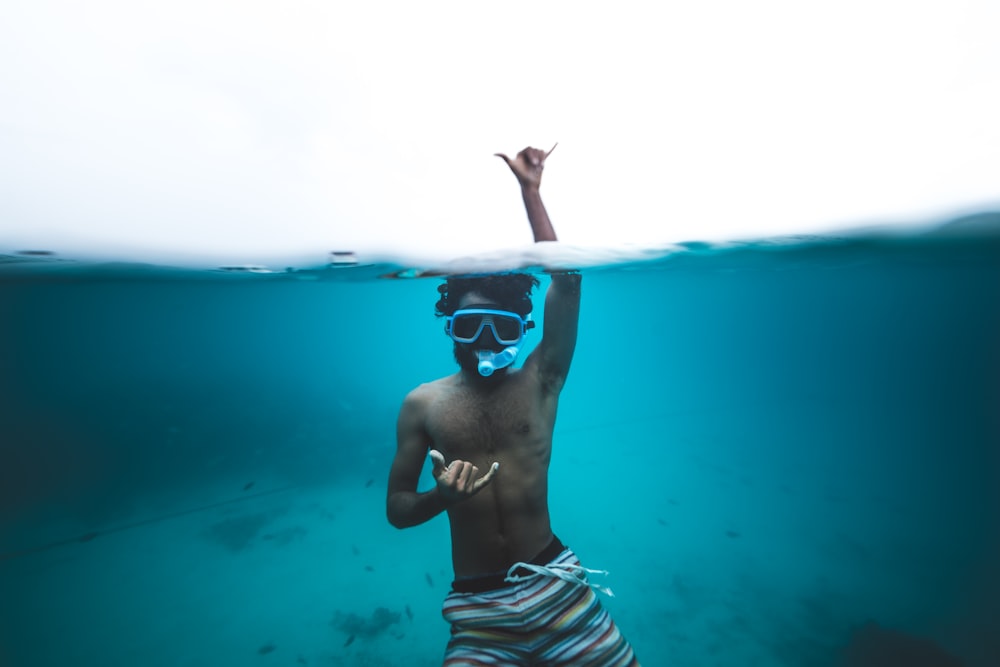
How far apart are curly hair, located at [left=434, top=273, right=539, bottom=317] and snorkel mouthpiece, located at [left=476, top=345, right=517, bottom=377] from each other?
413 millimetres

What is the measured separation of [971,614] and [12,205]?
1668 centimetres

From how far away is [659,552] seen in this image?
9.30 m

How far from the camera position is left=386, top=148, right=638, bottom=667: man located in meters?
3.05

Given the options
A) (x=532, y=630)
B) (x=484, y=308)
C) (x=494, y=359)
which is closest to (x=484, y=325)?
(x=484, y=308)

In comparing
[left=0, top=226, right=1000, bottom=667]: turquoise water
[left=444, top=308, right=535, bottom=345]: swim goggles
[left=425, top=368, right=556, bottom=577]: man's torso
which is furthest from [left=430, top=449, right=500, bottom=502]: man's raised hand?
[left=0, top=226, right=1000, bottom=667]: turquoise water

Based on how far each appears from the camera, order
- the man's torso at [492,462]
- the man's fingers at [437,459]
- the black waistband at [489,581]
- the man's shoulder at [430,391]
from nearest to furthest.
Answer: the man's fingers at [437,459]
the black waistband at [489,581]
the man's torso at [492,462]
the man's shoulder at [430,391]

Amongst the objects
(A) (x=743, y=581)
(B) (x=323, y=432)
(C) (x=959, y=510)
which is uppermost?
(A) (x=743, y=581)

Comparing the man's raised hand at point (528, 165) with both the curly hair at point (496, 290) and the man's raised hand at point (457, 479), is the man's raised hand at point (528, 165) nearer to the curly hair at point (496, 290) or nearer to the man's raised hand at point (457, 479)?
the curly hair at point (496, 290)

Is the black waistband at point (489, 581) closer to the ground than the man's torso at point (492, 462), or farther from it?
closer to the ground

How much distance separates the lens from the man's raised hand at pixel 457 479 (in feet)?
8.23

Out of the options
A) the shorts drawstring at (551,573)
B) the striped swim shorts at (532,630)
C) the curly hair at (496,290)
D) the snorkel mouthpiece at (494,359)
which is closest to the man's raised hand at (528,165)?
the curly hair at (496,290)

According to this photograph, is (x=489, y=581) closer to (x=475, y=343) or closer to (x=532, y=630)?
(x=532, y=630)

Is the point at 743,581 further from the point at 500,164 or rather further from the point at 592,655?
the point at 500,164

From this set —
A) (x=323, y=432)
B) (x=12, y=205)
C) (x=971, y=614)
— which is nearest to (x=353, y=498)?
(x=323, y=432)
